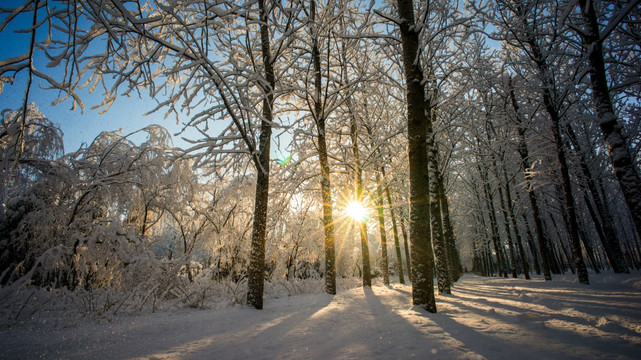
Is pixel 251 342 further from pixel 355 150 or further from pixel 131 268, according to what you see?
pixel 355 150

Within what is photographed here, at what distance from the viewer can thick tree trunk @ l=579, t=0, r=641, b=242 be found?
488 cm

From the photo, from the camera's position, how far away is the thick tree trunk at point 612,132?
4875 millimetres

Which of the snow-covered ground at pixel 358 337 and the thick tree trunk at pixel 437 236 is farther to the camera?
the thick tree trunk at pixel 437 236

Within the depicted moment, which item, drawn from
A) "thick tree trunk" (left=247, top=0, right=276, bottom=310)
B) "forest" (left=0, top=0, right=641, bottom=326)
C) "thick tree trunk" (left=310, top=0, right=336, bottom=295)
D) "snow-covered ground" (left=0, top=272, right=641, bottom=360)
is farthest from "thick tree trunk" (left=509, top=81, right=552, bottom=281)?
"thick tree trunk" (left=247, top=0, right=276, bottom=310)

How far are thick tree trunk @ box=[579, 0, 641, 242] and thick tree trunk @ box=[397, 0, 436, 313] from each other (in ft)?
11.8

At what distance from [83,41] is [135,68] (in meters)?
0.65

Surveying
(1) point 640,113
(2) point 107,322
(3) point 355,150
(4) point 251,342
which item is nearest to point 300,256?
(3) point 355,150

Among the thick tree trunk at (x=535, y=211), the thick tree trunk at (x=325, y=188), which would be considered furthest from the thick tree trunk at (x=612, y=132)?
the thick tree trunk at (x=325, y=188)

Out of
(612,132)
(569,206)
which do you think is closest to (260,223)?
(612,132)

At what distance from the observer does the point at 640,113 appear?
27.9 feet

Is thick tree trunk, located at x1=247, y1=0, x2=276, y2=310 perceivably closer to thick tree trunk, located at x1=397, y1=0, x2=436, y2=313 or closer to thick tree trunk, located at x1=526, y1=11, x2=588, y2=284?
thick tree trunk, located at x1=397, y1=0, x2=436, y2=313

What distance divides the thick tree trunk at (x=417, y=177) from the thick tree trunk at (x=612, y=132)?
11.8ft

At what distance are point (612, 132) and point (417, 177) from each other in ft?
15.6

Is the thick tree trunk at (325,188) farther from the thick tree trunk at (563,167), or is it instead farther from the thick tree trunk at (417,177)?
the thick tree trunk at (563,167)
